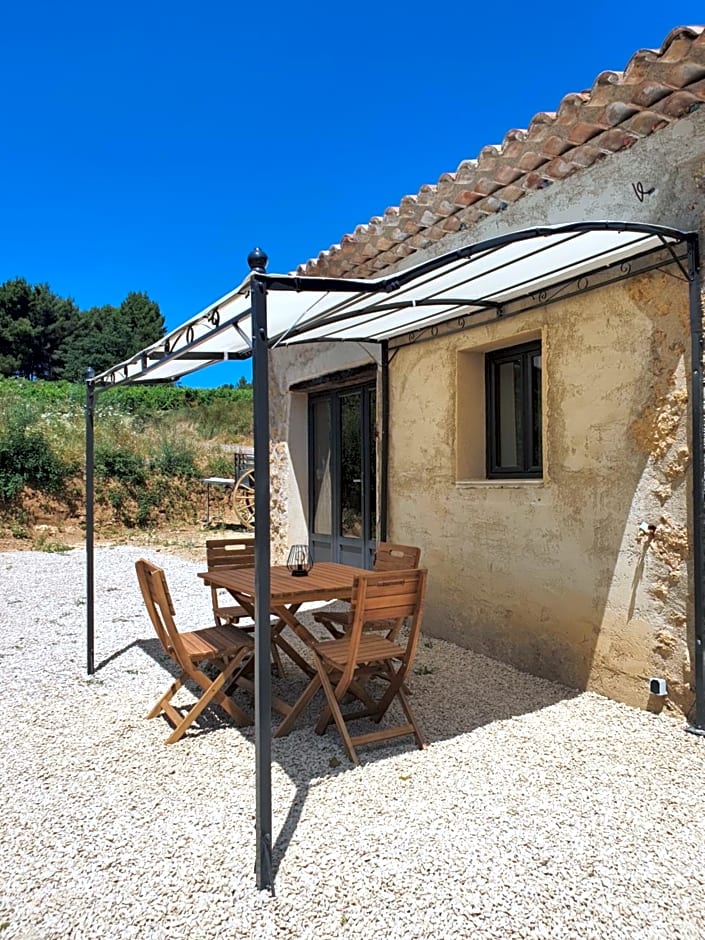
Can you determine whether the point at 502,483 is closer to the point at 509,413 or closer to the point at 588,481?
the point at 509,413

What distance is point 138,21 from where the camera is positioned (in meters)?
9.73

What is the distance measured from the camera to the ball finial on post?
2.78 meters

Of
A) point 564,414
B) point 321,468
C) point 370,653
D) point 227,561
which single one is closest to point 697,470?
point 564,414

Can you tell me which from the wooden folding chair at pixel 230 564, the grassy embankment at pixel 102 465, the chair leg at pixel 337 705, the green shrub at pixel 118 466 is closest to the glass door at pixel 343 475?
the wooden folding chair at pixel 230 564

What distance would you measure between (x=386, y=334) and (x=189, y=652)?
395cm

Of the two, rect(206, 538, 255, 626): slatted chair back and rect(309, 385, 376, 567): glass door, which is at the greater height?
rect(309, 385, 376, 567): glass door

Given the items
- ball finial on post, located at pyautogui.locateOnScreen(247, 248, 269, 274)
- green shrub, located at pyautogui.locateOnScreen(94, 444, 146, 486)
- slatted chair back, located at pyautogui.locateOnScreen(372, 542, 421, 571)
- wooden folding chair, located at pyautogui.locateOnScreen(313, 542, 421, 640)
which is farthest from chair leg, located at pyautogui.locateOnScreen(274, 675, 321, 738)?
green shrub, located at pyautogui.locateOnScreen(94, 444, 146, 486)

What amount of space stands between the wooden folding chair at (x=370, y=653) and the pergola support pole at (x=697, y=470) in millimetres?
1641

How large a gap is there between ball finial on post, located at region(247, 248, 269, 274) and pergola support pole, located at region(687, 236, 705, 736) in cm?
268

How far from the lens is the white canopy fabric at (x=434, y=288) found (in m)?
2.93

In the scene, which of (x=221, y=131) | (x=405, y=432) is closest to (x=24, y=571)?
(x=405, y=432)

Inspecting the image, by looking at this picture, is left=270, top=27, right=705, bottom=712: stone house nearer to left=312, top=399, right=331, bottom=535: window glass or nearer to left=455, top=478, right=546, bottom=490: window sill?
left=455, top=478, right=546, bottom=490: window sill

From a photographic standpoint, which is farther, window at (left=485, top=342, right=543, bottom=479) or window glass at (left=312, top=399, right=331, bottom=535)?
window glass at (left=312, top=399, right=331, bottom=535)

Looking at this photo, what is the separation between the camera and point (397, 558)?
544cm
